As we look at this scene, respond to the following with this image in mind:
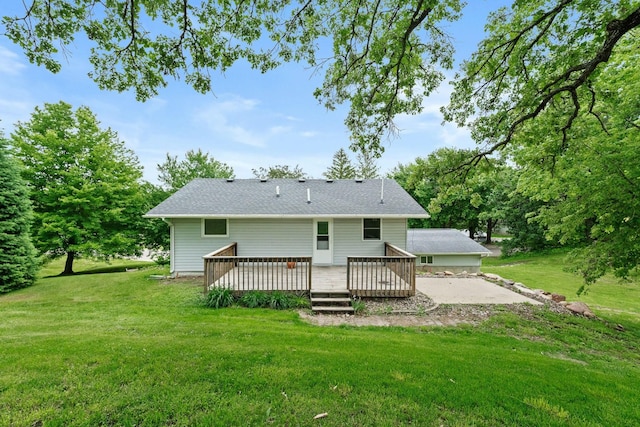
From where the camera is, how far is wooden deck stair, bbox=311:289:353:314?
21.3ft

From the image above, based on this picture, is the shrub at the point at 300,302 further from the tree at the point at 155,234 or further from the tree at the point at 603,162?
the tree at the point at 155,234

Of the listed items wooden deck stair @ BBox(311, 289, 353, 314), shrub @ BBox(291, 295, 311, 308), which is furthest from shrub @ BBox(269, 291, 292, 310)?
wooden deck stair @ BBox(311, 289, 353, 314)

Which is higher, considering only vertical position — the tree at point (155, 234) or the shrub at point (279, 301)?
the tree at point (155, 234)

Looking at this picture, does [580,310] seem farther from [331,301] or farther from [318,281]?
[318,281]

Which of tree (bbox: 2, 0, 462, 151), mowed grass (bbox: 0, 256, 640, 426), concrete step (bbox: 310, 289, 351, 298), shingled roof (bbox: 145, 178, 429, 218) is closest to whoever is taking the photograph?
mowed grass (bbox: 0, 256, 640, 426)

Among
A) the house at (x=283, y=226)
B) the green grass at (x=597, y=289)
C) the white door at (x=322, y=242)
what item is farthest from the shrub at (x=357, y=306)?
the green grass at (x=597, y=289)

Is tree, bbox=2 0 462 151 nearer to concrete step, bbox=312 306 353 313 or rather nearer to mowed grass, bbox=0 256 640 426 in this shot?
mowed grass, bbox=0 256 640 426

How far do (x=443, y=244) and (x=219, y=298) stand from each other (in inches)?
562

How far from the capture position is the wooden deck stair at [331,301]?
6.49 m

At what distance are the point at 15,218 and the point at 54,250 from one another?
5.41 metres

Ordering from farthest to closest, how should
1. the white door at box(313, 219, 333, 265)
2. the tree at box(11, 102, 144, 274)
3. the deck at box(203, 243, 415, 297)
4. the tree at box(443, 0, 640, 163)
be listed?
1. the tree at box(11, 102, 144, 274)
2. the white door at box(313, 219, 333, 265)
3. the deck at box(203, 243, 415, 297)
4. the tree at box(443, 0, 640, 163)

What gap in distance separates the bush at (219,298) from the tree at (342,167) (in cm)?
2819

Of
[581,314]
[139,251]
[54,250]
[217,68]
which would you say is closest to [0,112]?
[54,250]

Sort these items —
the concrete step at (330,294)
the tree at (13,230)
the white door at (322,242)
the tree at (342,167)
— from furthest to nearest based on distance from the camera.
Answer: the tree at (342,167), the white door at (322,242), the tree at (13,230), the concrete step at (330,294)
